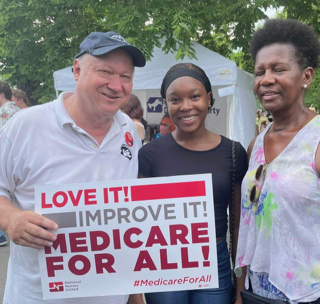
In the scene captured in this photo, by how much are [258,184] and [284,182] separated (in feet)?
0.58

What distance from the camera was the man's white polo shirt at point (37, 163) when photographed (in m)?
1.74

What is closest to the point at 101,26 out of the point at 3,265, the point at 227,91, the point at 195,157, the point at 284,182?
the point at 227,91

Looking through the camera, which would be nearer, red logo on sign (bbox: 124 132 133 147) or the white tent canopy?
red logo on sign (bbox: 124 132 133 147)

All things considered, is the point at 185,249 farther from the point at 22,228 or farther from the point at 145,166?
the point at 22,228

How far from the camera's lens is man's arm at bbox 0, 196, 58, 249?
1.60 metres

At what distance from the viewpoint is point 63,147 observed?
1.76 m

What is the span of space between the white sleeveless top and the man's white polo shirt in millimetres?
785

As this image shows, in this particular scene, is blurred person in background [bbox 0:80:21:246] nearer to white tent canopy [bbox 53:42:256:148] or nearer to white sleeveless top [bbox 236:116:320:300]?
white tent canopy [bbox 53:42:256:148]

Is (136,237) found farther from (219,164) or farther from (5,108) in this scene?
(5,108)

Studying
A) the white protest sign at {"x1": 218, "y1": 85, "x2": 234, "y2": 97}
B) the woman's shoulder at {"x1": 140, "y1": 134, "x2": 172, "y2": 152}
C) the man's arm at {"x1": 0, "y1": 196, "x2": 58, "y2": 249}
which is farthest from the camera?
the white protest sign at {"x1": 218, "y1": 85, "x2": 234, "y2": 97}

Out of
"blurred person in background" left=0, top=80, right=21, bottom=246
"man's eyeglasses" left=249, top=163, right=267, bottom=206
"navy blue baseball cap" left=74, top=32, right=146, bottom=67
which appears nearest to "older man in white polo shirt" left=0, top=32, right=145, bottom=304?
"navy blue baseball cap" left=74, top=32, right=146, bottom=67

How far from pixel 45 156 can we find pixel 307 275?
4.42 ft

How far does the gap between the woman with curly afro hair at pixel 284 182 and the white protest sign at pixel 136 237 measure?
23 cm

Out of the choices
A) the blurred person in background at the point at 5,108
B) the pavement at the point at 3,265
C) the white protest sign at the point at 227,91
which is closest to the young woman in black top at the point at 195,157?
the pavement at the point at 3,265
